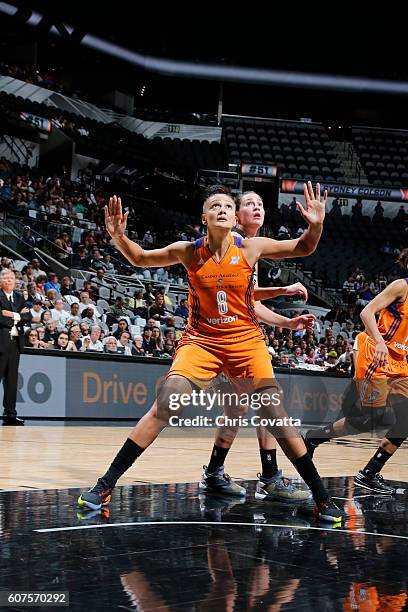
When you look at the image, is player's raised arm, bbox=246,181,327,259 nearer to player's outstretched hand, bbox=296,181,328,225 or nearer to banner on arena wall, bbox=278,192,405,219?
player's outstretched hand, bbox=296,181,328,225

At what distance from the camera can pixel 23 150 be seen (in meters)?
25.9

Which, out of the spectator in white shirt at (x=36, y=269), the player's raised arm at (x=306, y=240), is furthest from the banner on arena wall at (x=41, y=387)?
the player's raised arm at (x=306, y=240)

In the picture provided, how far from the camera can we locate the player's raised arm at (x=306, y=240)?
4309 millimetres

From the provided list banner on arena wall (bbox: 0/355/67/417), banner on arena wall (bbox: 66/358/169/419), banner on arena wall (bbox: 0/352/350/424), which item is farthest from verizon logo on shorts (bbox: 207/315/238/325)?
banner on arena wall (bbox: 66/358/169/419)

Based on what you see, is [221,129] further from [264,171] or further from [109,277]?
[109,277]

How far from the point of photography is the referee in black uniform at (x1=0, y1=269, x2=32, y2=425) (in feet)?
34.9

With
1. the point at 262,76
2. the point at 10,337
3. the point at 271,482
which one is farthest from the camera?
the point at 262,76

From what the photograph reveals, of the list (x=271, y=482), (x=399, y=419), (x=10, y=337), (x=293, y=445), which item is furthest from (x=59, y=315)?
(x=293, y=445)

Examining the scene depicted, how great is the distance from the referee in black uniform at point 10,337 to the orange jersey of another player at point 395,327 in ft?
20.2

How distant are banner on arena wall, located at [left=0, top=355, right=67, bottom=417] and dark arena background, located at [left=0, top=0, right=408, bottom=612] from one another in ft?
0.10

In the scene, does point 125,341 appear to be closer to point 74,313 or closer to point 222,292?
point 74,313

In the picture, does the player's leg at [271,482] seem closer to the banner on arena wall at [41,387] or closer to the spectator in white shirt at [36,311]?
the banner on arena wall at [41,387]

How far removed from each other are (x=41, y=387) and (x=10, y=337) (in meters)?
1.35

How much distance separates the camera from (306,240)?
14.3ft
